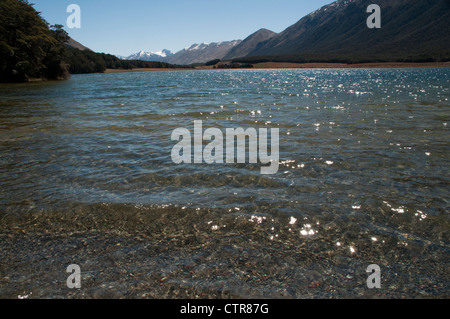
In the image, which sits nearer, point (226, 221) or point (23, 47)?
point (226, 221)

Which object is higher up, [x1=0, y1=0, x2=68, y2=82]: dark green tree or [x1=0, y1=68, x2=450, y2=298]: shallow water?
[x1=0, y1=0, x2=68, y2=82]: dark green tree

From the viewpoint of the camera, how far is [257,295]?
145 inches

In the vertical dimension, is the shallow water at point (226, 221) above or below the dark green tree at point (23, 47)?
below

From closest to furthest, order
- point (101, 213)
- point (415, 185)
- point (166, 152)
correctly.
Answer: point (101, 213), point (415, 185), point (166, 152)

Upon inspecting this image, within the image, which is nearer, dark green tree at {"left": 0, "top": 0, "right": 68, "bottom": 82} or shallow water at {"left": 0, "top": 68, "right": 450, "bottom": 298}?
shallow water at {"left": 0, "top": 68, "right": 450, "bottom": 298}

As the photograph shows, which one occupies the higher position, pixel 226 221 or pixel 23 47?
pixel 23 47

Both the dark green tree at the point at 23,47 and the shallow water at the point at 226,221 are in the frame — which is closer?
the shallow water at the point at 226,221
